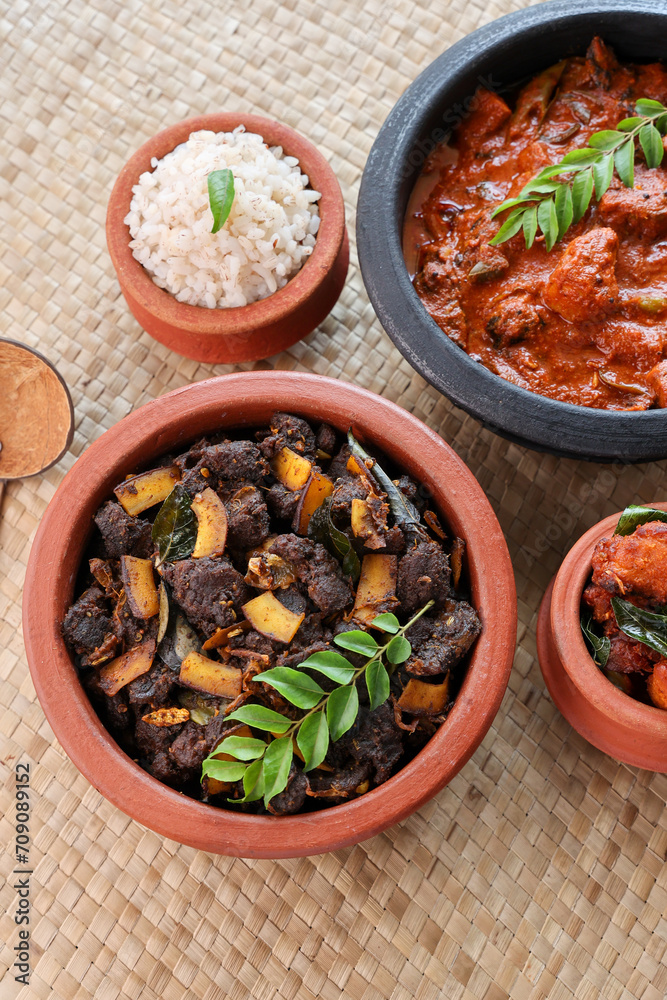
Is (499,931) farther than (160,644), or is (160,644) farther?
(499,931)

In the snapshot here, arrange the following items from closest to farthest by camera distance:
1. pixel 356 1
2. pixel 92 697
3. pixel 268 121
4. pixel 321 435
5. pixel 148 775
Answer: pixel 148 775 → pixel 92 697 → pixel 321 435 → pixel 268 121 → pixel 356 1

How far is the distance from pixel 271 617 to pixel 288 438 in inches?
16.4

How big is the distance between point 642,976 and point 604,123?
217cm

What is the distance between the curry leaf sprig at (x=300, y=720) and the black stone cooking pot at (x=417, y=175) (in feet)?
2.15

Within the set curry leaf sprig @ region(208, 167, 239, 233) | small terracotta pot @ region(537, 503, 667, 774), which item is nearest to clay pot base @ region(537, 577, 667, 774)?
small terracotta pot @ region(537, 503, 667, 774)

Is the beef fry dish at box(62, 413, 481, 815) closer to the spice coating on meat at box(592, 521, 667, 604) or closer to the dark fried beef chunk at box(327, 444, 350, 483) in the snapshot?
the dark fried beef chunk at box(327, 444, 350, 483)

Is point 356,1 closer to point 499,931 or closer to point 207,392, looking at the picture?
point 207,392

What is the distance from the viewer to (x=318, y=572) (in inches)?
65.9

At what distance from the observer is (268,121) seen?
2275 mm

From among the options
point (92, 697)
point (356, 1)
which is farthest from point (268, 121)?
point (92, 697)

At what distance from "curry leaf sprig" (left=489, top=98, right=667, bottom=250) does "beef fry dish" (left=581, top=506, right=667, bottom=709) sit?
0.70 metres

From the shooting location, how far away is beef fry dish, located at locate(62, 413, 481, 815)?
1.64 metres

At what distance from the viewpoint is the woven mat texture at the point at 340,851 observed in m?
2.05

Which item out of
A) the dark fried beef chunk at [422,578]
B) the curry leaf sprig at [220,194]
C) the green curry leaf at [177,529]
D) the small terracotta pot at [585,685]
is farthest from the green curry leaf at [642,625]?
the curry leaf sprig at [220,194]
